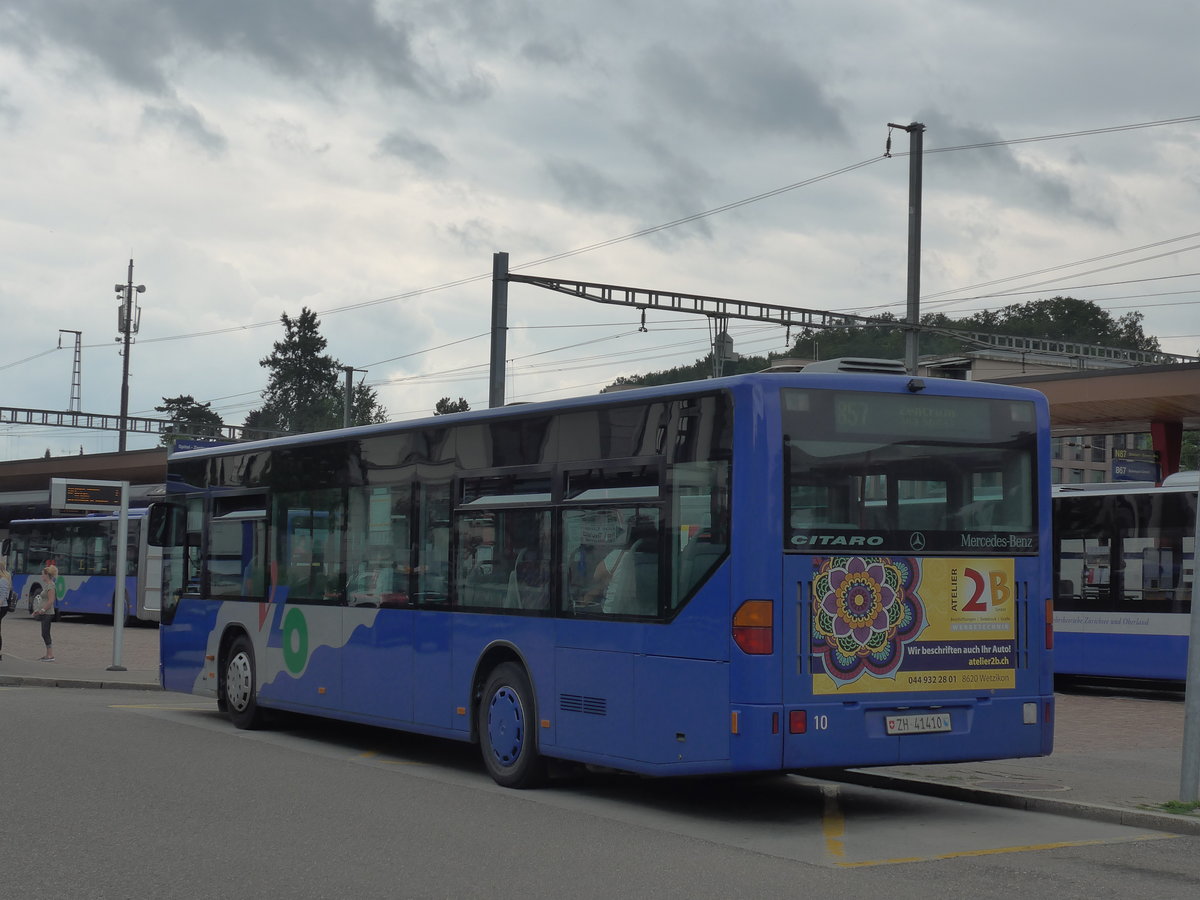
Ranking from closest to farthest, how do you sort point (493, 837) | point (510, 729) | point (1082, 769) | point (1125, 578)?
point (493, 837)
point (510, 729)
point (1082, 769)
point (1125, 578)

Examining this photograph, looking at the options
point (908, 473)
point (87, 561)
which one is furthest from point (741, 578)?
point (87, 561)

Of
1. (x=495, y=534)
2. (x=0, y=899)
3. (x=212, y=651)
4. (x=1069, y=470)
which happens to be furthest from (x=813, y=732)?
(x=1069, y=470)

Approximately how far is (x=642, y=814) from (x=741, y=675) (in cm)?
150

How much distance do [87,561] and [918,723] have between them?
3960 centimetres

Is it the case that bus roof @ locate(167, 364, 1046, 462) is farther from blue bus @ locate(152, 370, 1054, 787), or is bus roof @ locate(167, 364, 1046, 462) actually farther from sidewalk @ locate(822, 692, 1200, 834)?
sidewalk @ locate(822, 692, 1200, 834)

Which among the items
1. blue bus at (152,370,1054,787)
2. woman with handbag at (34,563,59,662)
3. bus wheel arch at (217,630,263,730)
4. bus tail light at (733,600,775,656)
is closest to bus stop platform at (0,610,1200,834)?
blue bus at (152,370,1054,787)

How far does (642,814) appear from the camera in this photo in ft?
35.8

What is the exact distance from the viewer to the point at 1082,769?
13266 millimetres

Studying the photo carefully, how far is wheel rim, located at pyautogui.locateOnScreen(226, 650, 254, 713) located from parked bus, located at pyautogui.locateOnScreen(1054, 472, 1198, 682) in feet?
38.7

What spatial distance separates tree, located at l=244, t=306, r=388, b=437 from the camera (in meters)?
118

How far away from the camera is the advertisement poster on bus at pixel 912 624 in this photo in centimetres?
1027

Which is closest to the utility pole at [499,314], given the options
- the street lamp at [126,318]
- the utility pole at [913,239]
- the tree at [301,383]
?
the utility pole at [913,239]

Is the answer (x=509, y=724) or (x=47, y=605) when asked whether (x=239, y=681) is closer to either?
(x=509, y=724)

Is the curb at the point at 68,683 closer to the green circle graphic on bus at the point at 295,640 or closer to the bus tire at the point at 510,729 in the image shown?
the green circle graphic on bus at the point at 295,640
